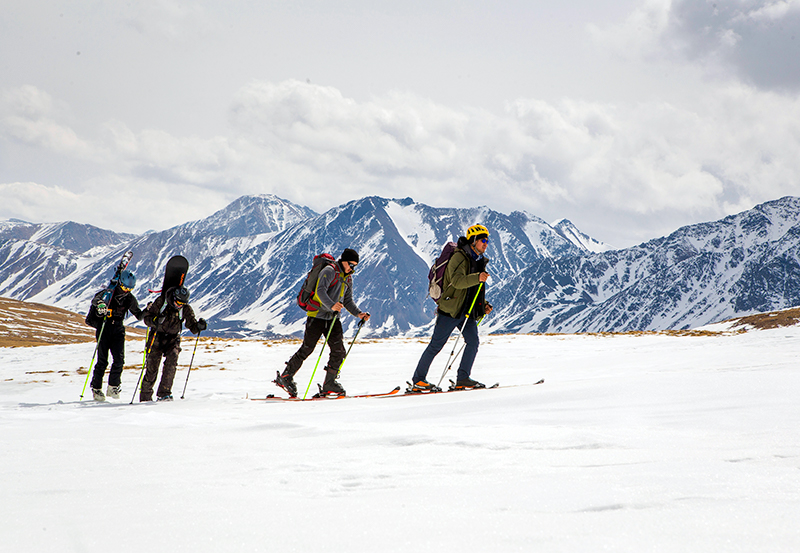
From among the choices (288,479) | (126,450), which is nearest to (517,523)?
(288,479)

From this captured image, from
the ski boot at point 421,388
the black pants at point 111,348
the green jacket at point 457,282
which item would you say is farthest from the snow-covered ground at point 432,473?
the black pants at point 111,348

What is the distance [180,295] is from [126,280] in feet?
4.58

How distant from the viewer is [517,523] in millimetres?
2285

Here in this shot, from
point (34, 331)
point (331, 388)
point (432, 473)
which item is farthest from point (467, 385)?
point (34, 331)

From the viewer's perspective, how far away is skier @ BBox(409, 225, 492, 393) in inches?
331

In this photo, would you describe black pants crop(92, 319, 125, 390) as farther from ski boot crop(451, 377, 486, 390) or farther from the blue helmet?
ski boot crop(451, 377, 486, 390)

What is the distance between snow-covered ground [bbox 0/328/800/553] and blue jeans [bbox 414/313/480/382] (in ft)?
5.31

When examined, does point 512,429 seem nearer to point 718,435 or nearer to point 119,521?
point 718,435

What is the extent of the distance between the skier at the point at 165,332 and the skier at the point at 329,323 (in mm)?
1812

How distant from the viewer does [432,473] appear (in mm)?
3225

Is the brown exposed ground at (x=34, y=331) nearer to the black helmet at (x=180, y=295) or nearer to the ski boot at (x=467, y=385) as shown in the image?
the black helmet at (x=180, y=295)

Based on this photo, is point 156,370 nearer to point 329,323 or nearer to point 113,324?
point 113,324

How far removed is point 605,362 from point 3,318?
351 ft

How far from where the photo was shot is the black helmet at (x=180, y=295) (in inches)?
365
